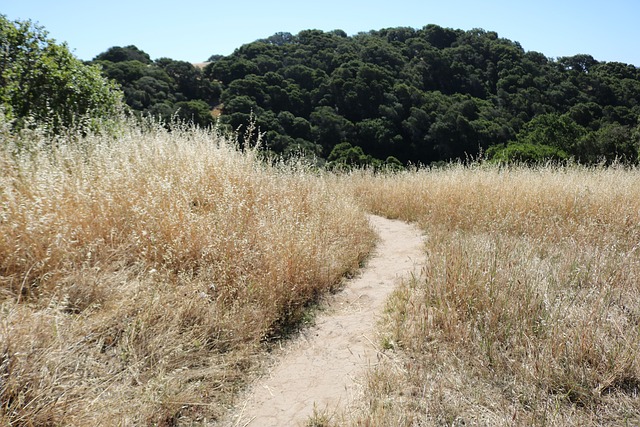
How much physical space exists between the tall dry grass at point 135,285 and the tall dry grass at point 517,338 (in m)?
1.09

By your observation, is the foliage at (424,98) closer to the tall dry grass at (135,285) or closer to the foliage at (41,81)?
the foliage at (41,81)

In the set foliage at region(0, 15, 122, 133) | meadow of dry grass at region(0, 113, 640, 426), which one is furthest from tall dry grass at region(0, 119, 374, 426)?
foliage at region(0, 15, 122, 133)

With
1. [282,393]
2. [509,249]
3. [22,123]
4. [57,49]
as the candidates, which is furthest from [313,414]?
[57,49]

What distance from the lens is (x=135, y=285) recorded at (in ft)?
10.1

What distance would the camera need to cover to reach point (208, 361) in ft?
9.03

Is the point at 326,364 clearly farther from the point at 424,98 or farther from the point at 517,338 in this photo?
the point at 424,98

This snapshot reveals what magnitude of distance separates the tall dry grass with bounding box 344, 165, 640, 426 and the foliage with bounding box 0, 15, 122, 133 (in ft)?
17.6

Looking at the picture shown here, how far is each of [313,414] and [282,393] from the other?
1.18 ft

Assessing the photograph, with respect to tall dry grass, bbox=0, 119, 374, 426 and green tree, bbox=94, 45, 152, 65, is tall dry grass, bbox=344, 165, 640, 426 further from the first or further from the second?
green tree, bbox=94, 45, 152, 65

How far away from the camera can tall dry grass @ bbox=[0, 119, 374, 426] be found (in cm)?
213

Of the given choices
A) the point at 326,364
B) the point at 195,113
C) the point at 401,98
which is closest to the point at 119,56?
the point at 195,113

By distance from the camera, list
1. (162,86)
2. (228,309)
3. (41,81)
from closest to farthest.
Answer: (228,309), (41,81), (162,86)

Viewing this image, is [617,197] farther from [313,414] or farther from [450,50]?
[450,50]

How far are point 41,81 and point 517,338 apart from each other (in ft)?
24.2
